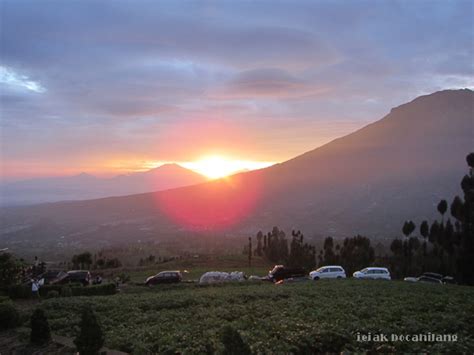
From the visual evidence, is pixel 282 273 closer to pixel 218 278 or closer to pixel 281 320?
pixel 218 278

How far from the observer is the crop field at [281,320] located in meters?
12.1

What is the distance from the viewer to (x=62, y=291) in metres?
28.3

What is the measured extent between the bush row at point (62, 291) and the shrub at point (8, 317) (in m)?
11.0

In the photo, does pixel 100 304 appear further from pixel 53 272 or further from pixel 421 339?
pixel 53 272

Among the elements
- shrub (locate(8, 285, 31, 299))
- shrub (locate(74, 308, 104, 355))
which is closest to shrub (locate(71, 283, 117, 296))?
shrub (locate(8, 285, 31, 299))

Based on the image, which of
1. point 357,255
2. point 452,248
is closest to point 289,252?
point 357,255

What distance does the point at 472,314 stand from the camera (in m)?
15.9

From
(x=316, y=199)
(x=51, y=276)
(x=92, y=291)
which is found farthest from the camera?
(x=316, y=199)

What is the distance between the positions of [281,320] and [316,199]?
151 metres

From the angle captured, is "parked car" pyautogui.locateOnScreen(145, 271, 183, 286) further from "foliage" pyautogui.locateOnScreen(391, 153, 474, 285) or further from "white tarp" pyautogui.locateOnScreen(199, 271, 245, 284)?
"foliage" pyautogui.locateOnScreen(391, 153, 474, 285)

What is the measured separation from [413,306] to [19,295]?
23172 mm

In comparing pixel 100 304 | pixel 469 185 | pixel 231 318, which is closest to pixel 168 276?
pixel 100 304

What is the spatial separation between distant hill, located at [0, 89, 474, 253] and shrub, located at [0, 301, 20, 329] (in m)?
115

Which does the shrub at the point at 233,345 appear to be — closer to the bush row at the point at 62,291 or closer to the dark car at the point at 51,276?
the bush row at the point at 62,291
